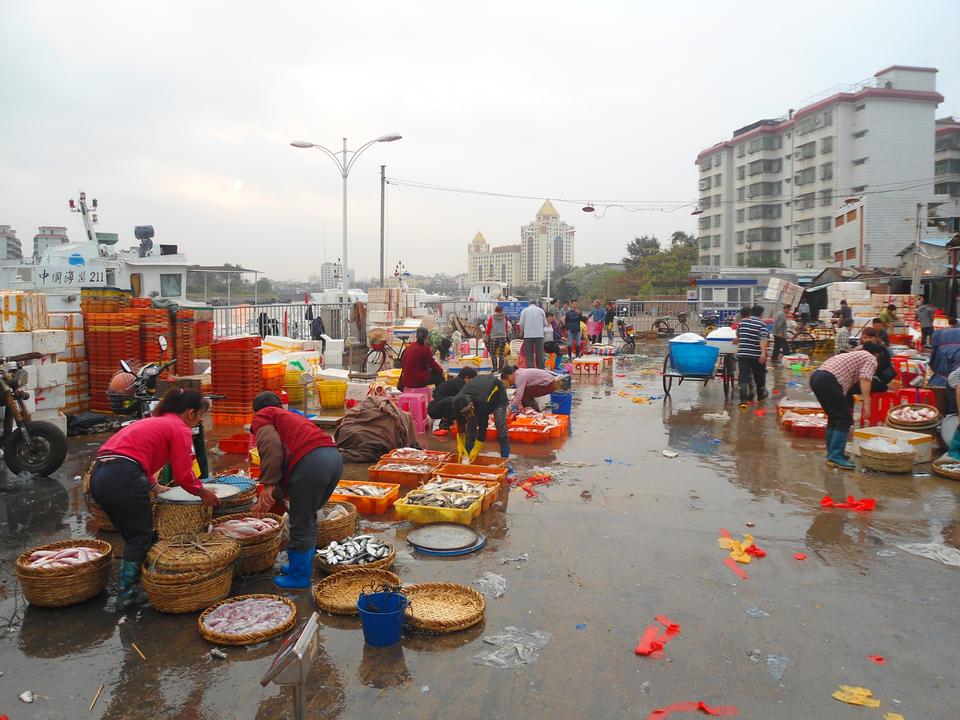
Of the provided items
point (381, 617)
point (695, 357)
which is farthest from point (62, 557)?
point (695, 357)

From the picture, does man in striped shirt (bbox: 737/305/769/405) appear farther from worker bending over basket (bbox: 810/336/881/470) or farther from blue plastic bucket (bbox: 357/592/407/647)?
blue plastic bucket (bbox: 357/592/407/647)

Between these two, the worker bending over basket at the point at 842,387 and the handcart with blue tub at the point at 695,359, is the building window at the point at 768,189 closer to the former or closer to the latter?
the handcart with blue tub at the point at 695,359

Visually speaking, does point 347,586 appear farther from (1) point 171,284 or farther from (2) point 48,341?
(1) point 171,284

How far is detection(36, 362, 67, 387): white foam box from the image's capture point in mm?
9789

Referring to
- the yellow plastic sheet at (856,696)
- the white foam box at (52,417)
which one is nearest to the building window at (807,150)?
the white foam box at (52,417)

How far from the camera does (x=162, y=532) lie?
530cm

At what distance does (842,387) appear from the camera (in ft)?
29.2

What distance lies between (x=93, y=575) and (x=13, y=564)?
1387 mm

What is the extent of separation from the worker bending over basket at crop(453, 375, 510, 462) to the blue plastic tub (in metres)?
6.96

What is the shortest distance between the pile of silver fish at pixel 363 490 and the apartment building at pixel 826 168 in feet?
157

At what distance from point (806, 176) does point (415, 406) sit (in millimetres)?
63337

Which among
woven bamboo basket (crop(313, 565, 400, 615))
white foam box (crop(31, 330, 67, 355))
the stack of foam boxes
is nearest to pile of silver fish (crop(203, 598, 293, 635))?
woven bamboo basket (crop(313, 565, 400, 615))

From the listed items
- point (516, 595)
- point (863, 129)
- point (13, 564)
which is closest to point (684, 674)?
point (516, 595)

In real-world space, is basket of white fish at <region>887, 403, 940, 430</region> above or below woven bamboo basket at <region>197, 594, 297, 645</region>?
above
